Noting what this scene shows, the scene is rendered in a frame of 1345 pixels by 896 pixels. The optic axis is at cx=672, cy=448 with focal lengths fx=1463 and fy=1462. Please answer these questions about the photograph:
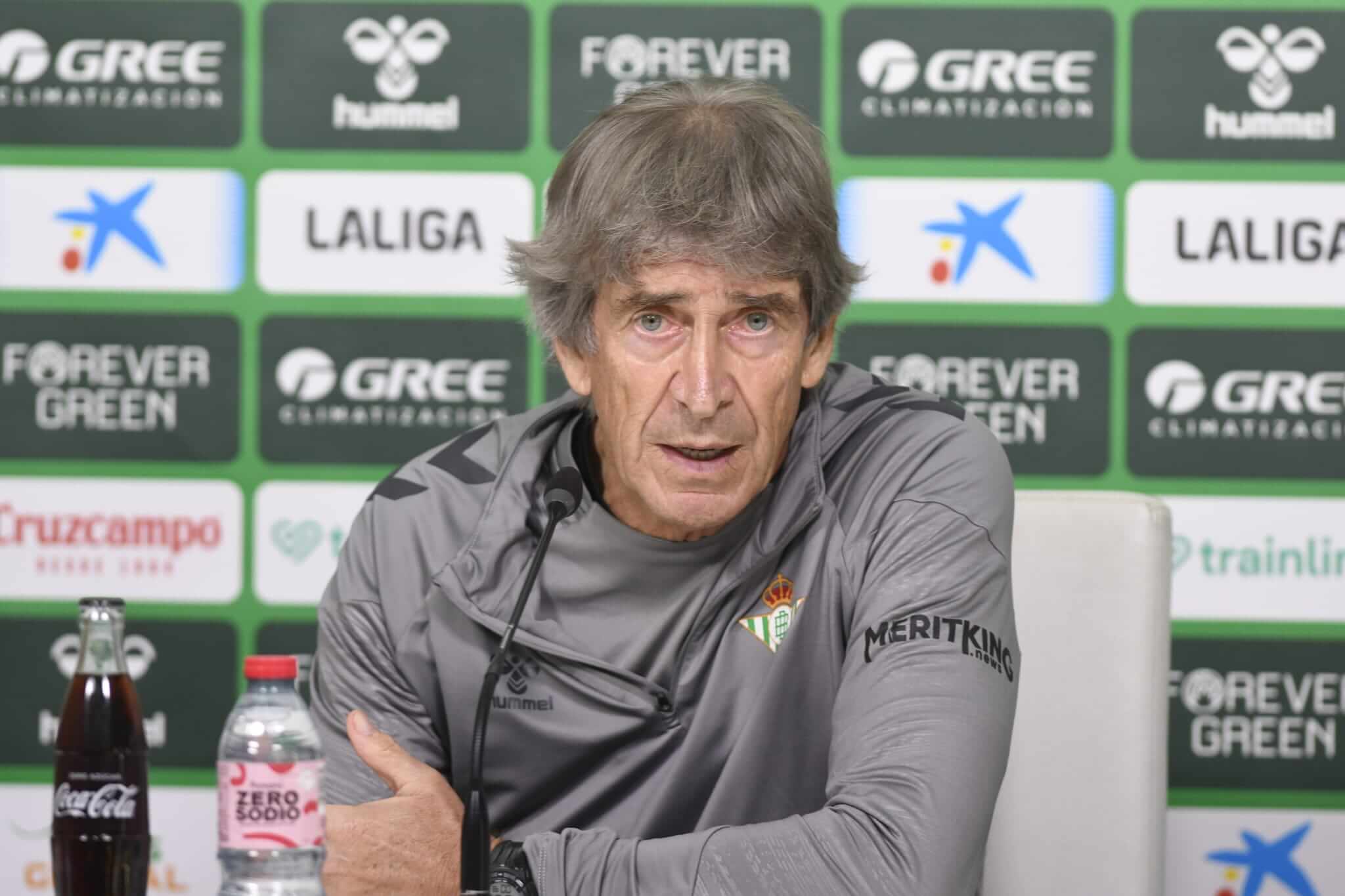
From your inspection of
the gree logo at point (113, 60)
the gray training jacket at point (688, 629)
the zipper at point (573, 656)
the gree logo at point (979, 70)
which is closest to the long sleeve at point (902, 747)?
the gray training jacket at point (688, 629)

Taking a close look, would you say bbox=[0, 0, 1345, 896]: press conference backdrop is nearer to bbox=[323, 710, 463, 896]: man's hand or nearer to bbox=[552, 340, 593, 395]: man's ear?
bbox=[552, 340, 593, 395]: man's ear

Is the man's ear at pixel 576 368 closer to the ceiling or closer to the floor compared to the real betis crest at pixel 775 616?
closer to the ceiling

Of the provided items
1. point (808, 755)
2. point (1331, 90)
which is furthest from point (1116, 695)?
point (1331, 90)

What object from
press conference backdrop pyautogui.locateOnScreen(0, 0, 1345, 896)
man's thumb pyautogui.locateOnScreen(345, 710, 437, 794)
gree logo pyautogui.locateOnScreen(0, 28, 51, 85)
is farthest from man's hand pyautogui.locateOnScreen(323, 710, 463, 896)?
gree logo pyautogui.locateOnScreen(0, 28, 51, 85)

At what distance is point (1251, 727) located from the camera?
254cm

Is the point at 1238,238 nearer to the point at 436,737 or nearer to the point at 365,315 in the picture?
the point at 365,315

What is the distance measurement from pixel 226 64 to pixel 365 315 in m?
0.52

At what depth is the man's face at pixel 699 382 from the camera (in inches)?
60.4

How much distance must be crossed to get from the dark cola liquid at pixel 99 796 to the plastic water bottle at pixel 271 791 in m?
0.09

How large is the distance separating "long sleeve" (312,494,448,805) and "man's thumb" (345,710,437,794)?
0.19m

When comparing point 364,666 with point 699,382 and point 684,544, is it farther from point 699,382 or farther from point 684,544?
point 699,382

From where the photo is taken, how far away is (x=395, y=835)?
1.32 m

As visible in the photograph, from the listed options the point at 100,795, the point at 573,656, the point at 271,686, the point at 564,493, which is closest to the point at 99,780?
the point at 100,795

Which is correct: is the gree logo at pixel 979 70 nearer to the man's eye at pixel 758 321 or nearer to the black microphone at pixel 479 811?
the man's eye at pixel 758 321
